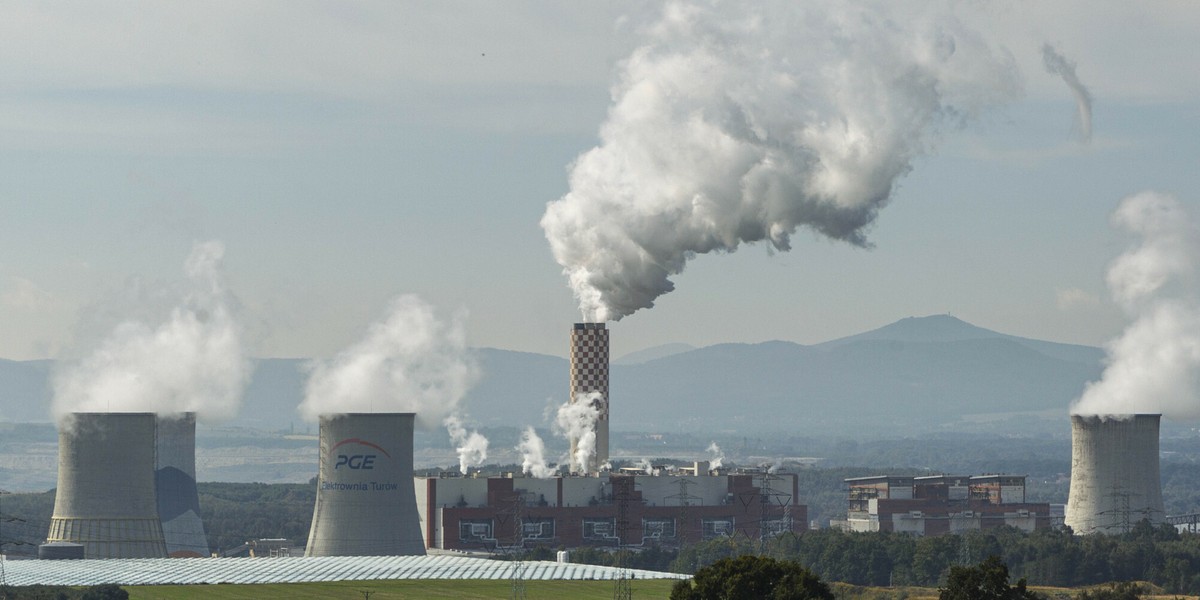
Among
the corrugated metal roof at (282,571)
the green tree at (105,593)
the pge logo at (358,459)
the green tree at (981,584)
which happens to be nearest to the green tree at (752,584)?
the green tree at (981,584)

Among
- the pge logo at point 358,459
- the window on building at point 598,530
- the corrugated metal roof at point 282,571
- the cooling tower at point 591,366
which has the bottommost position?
the corrugated metal roof at point 282,571

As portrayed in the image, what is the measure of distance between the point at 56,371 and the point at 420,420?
762 inches

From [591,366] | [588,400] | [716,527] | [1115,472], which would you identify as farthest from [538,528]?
[1115,472]

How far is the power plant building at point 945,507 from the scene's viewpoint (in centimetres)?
11869

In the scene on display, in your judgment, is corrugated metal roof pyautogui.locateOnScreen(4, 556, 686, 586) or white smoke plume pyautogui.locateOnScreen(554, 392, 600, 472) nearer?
corrugated metal roof pyautogui.locateOnScreen(4, 556, 686, 586)

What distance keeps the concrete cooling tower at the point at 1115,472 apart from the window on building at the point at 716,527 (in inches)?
717

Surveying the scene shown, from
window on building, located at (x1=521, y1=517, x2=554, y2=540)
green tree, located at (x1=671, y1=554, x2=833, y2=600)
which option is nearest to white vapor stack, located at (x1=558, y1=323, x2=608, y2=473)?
window on building, located at (x1=521, y1=517, x2=554, y2=540)

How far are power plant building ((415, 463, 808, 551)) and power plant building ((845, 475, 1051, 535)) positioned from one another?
15144 millimetres

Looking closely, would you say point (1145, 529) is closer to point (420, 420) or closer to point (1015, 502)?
point (1015, 502)

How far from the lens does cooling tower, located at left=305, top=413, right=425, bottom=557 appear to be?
282ft

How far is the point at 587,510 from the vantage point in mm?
101812

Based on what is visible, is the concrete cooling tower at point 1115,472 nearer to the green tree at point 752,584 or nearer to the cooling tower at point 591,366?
the cooling tower at point 591,366

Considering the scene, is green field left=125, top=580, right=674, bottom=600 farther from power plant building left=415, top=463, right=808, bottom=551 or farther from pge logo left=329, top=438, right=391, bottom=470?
power plant building left=415, top=463, right=808, bottom=551

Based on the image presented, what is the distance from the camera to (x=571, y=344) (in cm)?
9675
